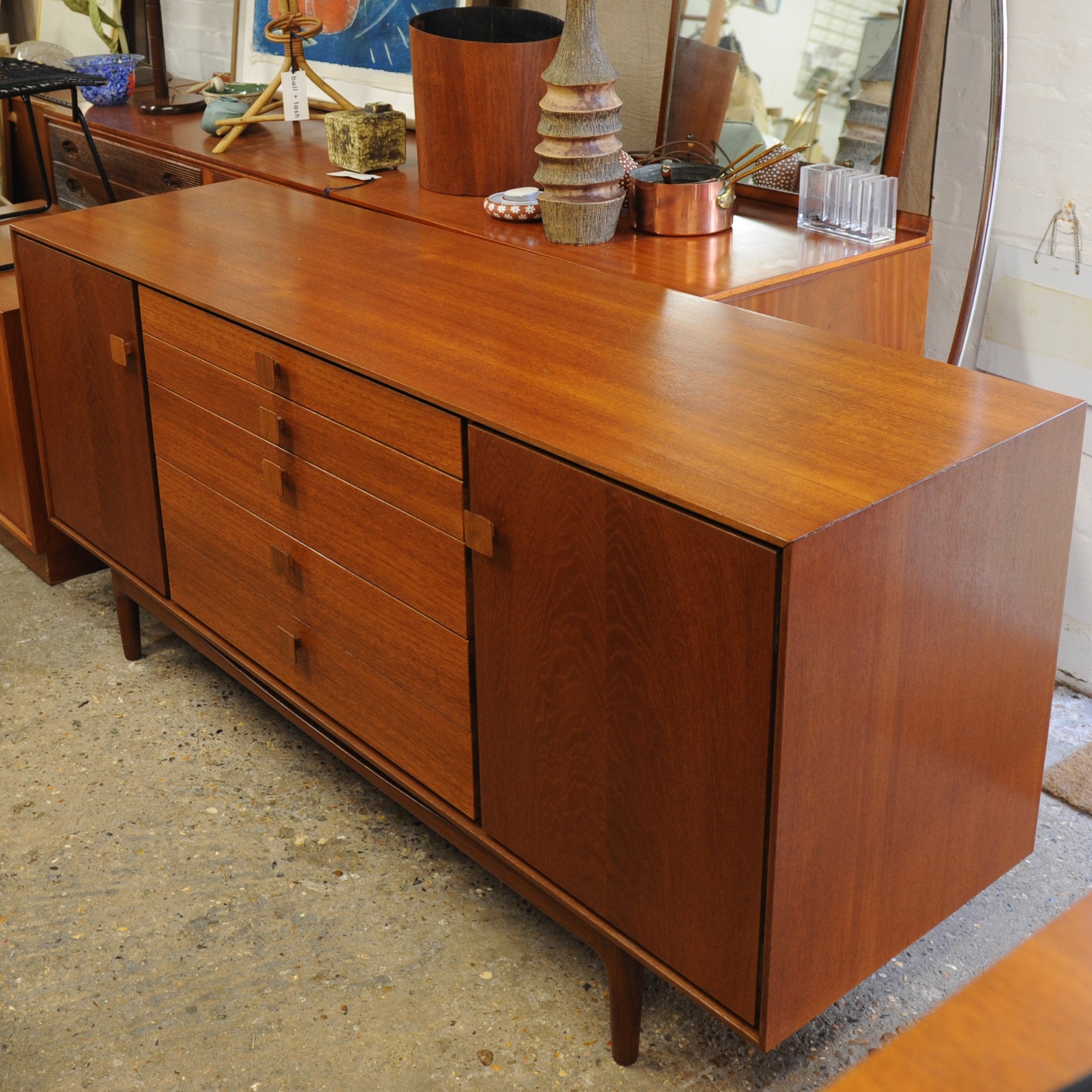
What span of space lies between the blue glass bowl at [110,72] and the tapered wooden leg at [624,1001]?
2782 mm

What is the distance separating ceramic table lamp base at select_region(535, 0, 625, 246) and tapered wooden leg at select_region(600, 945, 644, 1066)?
1.14m

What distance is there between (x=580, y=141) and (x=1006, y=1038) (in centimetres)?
171

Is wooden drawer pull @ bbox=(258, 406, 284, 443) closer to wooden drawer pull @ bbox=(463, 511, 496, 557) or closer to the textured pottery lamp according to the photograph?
wooden drawer pull @ bbox=(463, 511, 496, 557)

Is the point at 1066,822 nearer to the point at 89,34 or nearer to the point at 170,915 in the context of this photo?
the point at 170,915

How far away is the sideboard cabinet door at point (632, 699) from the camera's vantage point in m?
1.18

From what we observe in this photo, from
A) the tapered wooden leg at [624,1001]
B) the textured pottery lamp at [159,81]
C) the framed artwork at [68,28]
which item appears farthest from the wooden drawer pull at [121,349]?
the framed artwork at [68,28]

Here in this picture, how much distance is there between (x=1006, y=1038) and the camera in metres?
0.51

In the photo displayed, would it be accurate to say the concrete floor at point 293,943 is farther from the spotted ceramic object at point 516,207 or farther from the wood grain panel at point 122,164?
the wood grain panel at point 122,164

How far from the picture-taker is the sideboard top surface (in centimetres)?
122

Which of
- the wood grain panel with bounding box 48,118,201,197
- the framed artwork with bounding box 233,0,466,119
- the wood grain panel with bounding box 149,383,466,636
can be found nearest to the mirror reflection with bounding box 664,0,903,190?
the framed artwork with bounding box 233,0,466,119

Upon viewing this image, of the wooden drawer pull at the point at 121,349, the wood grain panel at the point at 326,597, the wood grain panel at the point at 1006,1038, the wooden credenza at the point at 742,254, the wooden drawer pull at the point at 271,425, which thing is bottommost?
the wood grain panel at the point at 326,597

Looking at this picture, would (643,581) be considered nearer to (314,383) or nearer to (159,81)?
(314,383)

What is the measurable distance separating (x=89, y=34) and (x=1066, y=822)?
145 inches

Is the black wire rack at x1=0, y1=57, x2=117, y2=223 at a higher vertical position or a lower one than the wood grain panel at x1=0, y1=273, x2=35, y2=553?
higher
